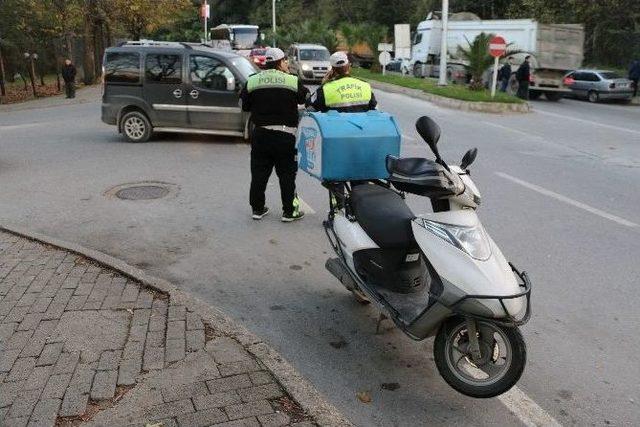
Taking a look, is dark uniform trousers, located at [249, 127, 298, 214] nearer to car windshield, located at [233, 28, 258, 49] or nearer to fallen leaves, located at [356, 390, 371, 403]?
fallen leaves, located at [356, 390, 371, 403]

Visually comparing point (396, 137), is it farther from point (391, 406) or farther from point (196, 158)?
point (196, 158)

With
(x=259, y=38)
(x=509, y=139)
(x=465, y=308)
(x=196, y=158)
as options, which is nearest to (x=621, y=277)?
(x=465, y=308)

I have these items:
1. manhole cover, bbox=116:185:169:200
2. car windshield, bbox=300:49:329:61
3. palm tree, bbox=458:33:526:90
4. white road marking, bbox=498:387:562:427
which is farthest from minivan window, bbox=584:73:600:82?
white road marking, bbox=498:387:562:427

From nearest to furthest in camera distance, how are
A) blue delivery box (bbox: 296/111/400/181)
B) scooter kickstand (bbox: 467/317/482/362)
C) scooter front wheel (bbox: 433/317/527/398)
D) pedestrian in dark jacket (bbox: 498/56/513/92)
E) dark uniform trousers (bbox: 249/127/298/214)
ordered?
scooter front wheel (bbox: 433/317/527/398)
scooter kickstand (bbox: 467/317/482/362)
blue delivery box (bbox: 296/111/400/181)
dark uniform trousers (bbox: 249/127/298/214)
pedestrian in dark jacket (bbox: 498/56/513/92)

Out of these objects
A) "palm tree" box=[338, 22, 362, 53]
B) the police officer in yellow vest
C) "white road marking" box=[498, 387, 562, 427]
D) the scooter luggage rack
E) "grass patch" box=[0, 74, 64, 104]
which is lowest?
"white road marking" box=[498, 387, 562, 427]

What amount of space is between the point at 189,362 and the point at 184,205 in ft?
13.9

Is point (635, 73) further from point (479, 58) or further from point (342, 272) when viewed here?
point (342, 272)

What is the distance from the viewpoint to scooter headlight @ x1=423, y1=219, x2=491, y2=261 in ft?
11.2

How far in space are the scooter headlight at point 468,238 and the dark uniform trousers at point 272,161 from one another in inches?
139

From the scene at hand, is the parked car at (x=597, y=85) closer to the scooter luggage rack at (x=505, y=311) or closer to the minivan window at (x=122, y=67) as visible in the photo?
the minivan window at (x=122, y=67)

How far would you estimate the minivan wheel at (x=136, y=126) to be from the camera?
12.3m

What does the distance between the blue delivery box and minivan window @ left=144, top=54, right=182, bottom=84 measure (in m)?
7.56

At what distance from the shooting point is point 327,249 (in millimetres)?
6324

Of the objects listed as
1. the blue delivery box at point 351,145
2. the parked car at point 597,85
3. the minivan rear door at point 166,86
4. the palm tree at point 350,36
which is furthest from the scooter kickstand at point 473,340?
the palm tree at point 350,36
